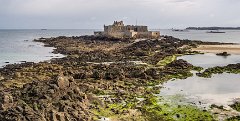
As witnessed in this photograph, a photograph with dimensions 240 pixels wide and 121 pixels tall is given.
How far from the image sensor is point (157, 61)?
6384 cm

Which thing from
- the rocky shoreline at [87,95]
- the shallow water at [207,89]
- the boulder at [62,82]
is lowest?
the shallow water at [207,89]

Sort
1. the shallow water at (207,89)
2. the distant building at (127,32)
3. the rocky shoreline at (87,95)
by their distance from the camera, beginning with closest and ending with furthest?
the rocky shoreline at (87,95)
the shallow water at (207,89)
the distant building at (127,32)

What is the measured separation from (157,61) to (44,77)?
76.0 feet

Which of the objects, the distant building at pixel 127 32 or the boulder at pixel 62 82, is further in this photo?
the distant building at pixel 127 32

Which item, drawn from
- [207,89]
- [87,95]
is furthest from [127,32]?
[87,95]

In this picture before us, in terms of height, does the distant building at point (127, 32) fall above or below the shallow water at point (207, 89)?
above

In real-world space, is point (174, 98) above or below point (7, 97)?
below

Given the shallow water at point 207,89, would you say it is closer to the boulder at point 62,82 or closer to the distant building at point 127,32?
the boulder at point 62,82

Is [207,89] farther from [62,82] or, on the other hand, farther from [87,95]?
[62,82]

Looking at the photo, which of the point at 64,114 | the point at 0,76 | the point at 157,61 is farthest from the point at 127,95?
the point at 157,61

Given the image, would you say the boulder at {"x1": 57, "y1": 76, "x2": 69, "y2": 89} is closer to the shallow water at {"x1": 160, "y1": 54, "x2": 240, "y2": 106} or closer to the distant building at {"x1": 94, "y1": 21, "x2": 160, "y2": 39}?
the shallow water at {"x1": 160, "y1": 54, "x2": 240, "y2": 106}

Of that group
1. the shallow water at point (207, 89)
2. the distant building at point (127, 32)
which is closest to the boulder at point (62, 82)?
the shallow water at point (207, 89)

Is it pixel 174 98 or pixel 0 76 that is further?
pixel 0 76

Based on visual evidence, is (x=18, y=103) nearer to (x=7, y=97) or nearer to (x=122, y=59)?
(x=7, y=97)
